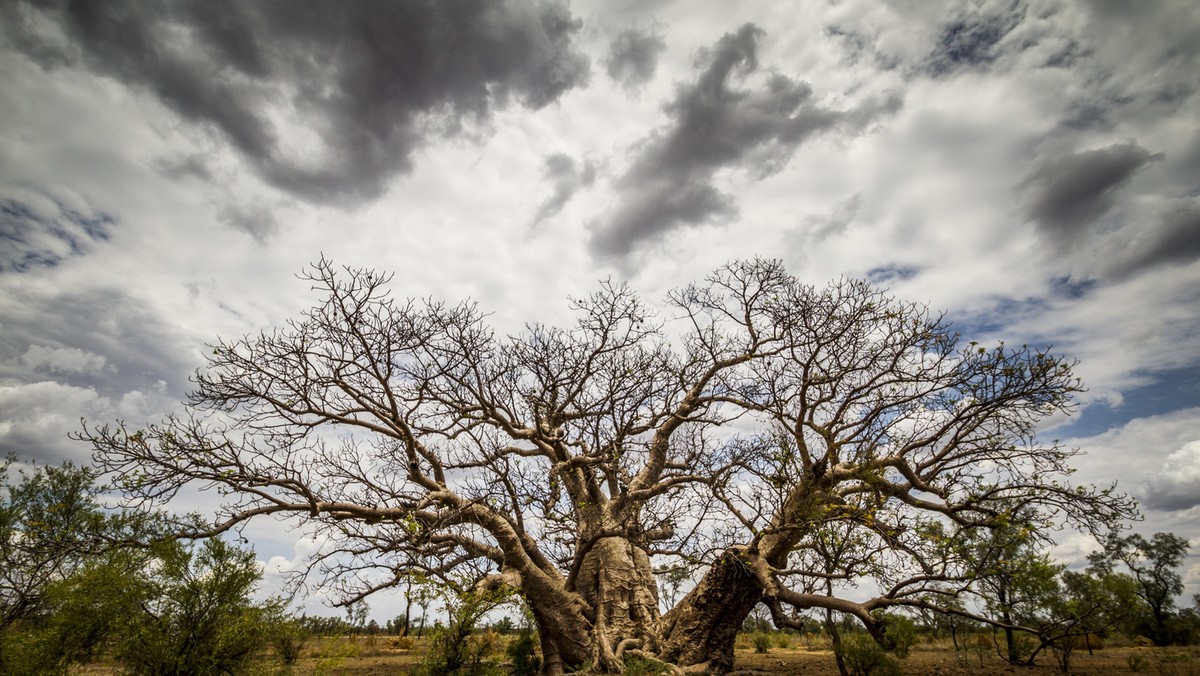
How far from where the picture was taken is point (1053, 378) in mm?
7113

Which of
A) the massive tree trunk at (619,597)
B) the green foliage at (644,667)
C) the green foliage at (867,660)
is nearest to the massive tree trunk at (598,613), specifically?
the massive tree trunk at (619,597)


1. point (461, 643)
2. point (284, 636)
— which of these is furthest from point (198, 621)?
point (461, 643)

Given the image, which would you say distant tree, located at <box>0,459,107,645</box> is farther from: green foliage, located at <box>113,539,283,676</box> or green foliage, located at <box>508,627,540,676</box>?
green foliage, located at <box>508,627,540,676</box>

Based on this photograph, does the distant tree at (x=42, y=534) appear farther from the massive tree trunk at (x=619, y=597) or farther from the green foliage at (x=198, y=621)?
the massive tree trunk at (x=619, y=597)

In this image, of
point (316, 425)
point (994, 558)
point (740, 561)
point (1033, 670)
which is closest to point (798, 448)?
point (740, 561)

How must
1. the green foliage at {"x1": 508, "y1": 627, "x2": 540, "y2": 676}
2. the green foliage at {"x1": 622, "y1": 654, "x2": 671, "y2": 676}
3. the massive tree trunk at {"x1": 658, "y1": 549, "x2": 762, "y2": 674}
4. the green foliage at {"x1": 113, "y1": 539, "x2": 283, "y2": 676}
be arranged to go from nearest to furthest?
the green foliage at {"x1": 113, "y1": 539, "x2": 283, "y2": 676}, the green foliage at {"x1": 622, "y1": 654, "x2": 671, "y2": 676}, the massive tree trunk at {"x1": 658, "y1": 549, "x2": 762, "y2": 674}, the green foliage at {"x1": 508, "y1": 627, "x2": 540, "y2": 676}

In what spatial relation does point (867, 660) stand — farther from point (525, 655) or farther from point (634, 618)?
point (525, 655)

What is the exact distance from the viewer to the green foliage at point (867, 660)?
10.3 m

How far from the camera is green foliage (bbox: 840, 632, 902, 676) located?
406 inches

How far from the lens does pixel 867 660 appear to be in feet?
34.7

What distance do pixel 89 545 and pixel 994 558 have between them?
12404 millimetres

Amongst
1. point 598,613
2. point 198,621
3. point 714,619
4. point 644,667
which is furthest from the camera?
point 598,613

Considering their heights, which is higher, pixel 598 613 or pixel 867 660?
pixel 598 613

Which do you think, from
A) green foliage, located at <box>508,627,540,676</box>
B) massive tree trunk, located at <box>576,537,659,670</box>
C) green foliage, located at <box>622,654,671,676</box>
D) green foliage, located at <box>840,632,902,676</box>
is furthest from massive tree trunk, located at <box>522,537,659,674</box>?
green foliage, located at <box>840,632,902,676</box>
